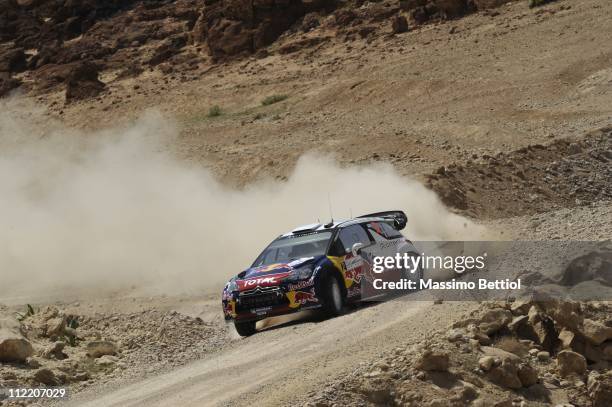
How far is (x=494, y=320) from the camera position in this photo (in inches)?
468

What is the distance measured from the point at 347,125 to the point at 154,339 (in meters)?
23.7

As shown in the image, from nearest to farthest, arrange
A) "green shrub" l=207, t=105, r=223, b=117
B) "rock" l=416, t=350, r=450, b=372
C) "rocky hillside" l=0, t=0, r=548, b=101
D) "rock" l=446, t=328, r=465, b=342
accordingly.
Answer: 1. "rock" l=416, t=350, r=450, b=372
2. "rock" l=446, t=328, r=465, b=342
3. "green shrub" l=207, t=105, r=223, b=117
4. "rocky hillside" l=0, t=0, r=548, b=101

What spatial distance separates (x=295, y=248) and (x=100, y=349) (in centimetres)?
322

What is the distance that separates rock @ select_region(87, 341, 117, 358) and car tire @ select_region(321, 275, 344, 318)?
3256mm

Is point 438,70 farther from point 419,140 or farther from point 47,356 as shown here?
point 47,356

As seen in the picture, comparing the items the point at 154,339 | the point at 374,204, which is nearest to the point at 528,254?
the point at 154,339

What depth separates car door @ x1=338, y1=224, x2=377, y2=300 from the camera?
1516cm

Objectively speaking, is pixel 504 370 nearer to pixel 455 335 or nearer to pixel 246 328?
pixel 455 335

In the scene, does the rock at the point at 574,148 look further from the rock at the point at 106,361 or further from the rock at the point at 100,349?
the rock at the point at 106,361

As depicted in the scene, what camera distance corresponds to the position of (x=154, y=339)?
627 inches

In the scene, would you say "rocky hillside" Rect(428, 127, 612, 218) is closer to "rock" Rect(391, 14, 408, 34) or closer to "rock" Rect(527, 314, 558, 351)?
"rock" Rect(527, 314, 558, 351)

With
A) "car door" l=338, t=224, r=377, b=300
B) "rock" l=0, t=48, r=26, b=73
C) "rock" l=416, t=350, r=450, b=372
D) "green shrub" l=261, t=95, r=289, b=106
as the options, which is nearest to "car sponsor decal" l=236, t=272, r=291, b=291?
"car door" l=338, t=224, r=377, b=300

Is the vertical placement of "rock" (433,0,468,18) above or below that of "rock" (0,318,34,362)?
above

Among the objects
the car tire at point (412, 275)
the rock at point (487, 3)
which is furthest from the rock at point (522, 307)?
the rock at point (487, 3)
